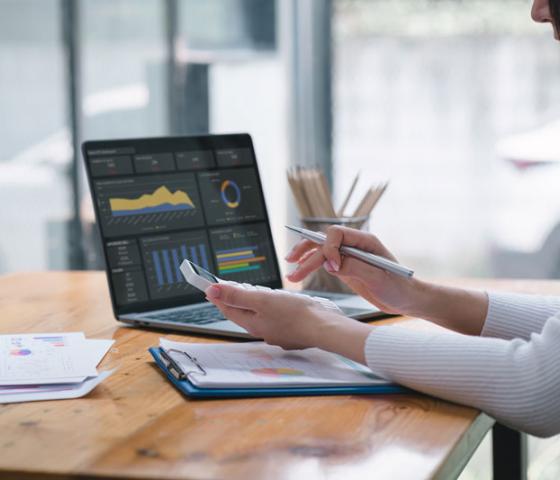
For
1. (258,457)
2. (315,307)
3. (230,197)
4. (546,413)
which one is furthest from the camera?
(230,197)

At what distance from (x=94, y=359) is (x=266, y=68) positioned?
9.60ft

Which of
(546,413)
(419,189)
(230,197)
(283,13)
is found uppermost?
(283,13)

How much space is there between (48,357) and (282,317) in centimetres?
29

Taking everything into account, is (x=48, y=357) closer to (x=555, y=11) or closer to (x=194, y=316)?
(x=194, y=316)

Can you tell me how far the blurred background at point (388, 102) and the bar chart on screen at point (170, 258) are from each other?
5.64 ft

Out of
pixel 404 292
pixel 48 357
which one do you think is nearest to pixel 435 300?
pixel 404 292

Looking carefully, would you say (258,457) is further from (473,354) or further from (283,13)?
(283,13)

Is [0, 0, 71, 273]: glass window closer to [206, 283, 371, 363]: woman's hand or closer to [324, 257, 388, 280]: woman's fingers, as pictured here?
[324, 257, 388, 280]: woman's fingers

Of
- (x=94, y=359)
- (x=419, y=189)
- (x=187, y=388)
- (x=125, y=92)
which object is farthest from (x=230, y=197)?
(x=419, y=189)

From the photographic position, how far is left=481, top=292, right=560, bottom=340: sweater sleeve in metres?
1.25

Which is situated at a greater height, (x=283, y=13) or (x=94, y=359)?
(x=283, y=13)

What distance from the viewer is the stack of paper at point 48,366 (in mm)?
1030

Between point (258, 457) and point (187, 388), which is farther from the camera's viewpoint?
point (187, 388)

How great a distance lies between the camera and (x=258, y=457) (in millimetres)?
824
